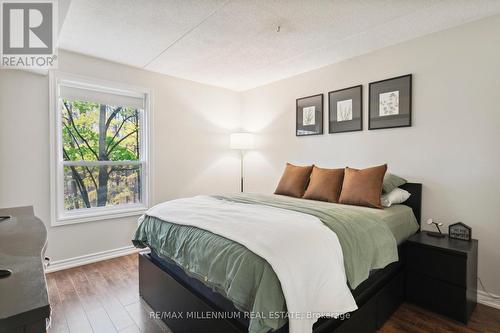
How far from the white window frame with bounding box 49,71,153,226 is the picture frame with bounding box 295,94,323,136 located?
6.79 ft

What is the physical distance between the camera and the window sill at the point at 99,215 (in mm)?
2928

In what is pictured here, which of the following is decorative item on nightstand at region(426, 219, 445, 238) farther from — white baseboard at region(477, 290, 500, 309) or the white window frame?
the white window frame

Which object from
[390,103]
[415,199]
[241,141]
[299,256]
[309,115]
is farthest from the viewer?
[241,141]

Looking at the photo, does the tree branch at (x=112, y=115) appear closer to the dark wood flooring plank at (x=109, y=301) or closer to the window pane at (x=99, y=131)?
the window pane at (x=99, y=131)

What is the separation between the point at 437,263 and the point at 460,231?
17.0 inches

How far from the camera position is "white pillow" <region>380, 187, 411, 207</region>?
246cm

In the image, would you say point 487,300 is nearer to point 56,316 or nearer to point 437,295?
point 437,295

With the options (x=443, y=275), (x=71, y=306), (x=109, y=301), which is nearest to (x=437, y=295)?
(x=443, y=275)

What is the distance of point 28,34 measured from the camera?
7.53ft

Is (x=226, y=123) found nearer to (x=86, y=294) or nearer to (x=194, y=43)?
(x=194, y=43)

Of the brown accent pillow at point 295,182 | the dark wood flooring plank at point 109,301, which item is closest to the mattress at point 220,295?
the dark wood flooring plank at point 109,301

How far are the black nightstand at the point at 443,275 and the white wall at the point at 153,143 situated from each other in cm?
297

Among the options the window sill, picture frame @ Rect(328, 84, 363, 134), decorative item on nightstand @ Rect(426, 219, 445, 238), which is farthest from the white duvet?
the window sill

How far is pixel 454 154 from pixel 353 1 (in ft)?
5.33
